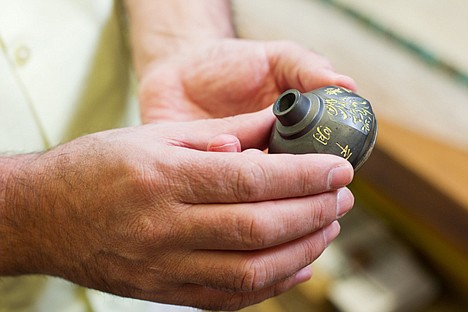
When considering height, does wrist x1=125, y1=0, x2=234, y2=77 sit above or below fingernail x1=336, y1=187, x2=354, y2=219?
above

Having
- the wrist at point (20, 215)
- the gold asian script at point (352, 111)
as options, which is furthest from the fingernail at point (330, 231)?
the wrist at point (20, 215)

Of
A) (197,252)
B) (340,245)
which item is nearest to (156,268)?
(197,252)

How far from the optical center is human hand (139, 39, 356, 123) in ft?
2.51

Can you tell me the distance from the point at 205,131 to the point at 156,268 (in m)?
0.15

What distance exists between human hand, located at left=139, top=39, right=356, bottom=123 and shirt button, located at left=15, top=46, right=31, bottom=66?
0.17m

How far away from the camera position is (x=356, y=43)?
1142mm

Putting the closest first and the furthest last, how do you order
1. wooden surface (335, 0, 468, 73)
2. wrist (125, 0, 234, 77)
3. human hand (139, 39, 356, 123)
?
human hand (139, 39, 356, 123)
wrist (125, 0, 234, 77)
wooden surface (335, 0, 468, 73)

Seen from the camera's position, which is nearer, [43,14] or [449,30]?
[43,14]

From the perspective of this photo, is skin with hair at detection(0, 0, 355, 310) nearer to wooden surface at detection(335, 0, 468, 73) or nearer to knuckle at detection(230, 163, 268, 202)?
knuckle at detection(230, 163, 268, 202)

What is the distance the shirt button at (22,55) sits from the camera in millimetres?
804

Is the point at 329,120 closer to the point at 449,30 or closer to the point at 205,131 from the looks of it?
the point at 205,131

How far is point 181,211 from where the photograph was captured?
21.2 inches

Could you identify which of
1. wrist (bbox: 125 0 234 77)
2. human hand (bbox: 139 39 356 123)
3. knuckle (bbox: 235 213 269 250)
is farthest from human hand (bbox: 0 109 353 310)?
wrist (bbox: 125 0 234 77)

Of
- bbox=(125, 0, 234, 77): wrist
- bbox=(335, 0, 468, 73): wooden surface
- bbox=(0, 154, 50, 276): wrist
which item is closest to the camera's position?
bbox=(0, 154, 50, 276): wrist
